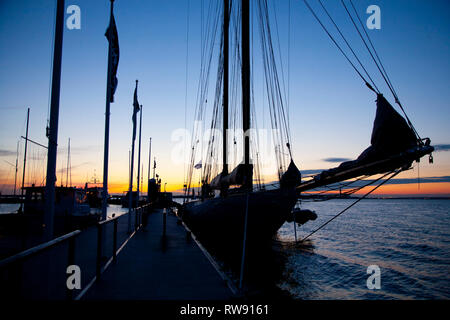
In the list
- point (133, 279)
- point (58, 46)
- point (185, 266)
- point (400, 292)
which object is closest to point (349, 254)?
point (400, 292)

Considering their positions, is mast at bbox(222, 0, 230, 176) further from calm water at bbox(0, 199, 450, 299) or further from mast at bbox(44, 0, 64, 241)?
mast at bbox(44, 0, 64, 241)

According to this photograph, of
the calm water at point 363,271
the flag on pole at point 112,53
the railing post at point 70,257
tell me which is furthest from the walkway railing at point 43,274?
the calm water at point 363,271

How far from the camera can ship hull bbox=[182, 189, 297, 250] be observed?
1216cm

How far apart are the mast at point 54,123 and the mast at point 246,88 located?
1022cm

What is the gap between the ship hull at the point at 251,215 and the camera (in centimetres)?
1216

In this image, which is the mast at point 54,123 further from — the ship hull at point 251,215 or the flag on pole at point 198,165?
the flag on pole at point 198,165

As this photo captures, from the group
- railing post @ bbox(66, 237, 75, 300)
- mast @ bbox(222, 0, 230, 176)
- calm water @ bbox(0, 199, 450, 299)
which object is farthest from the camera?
mast @ bbox(222, 0, 230, 176)

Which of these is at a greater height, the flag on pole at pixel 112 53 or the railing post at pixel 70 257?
the flag on pole at pixel 112 53

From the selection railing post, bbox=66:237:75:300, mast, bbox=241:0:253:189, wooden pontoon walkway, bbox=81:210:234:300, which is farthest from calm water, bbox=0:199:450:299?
railing post, bbox=66:237:75:300

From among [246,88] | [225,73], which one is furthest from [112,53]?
[225,73]

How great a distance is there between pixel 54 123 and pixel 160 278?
395 cm

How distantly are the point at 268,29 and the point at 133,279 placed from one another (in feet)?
49.3

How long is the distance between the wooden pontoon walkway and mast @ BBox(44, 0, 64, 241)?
177 cm

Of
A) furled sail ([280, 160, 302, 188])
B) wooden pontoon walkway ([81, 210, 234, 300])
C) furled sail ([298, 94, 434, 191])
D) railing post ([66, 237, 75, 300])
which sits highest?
furled sail ([298, 94, 434, 191])
